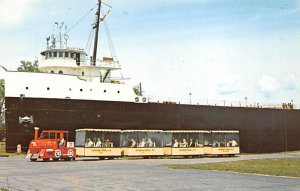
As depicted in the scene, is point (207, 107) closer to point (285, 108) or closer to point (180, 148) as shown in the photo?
point (180, 148)

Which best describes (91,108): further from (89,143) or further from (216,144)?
(216,144)

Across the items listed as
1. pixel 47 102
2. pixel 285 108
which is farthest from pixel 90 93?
pixel 285 108

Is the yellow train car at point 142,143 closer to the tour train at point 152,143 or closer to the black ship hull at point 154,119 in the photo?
the tour train at point 152,143

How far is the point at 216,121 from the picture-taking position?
40.2m

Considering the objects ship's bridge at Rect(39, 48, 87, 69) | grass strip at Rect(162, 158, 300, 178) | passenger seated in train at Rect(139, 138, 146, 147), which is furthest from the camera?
ship's bridge at Rect(39, 48, 87, 69)

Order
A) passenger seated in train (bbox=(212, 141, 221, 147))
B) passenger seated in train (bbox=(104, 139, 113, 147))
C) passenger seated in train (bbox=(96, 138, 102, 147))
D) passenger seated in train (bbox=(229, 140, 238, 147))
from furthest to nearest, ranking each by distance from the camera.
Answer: passenger seated in train (bbox=(229, 140, 238, 147)) → passenger seated in train (bbox=(212, 141, 221, 147)) → passenger seated in train (bbox=(104, 139, 113, 147)) → passenger seated in train (bbox=(96, 138, 102, 147))

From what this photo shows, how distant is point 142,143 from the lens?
31797mm

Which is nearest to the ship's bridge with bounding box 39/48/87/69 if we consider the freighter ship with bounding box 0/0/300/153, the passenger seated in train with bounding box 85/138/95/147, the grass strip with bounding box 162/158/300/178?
the freighter ship with bounding box 0/0/300/153

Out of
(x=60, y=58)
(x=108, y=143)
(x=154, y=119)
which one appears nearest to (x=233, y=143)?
(x=154, y=119)

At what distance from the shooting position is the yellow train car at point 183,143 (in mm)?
32906

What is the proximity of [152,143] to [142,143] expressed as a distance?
0.87 meters

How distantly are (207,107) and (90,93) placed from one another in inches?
447

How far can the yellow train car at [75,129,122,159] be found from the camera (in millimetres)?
29453

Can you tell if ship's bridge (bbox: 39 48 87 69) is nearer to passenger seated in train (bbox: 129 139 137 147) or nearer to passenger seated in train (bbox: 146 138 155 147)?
passenger seated in train (bbox: 129 139 137 147)
